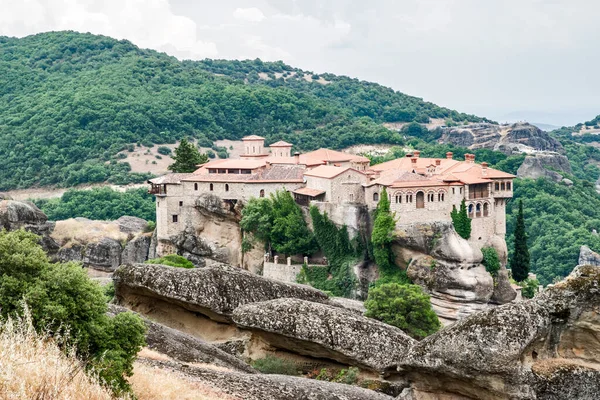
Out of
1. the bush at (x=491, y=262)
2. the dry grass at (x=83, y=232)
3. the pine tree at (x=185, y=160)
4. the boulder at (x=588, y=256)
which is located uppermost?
the pine tree at (x=185, y=160)

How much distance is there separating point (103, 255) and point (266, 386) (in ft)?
170

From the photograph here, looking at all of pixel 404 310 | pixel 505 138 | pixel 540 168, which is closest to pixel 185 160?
pixel 404 310

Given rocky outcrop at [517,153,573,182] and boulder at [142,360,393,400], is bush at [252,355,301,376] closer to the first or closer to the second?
boulder at [142,360,393,400]

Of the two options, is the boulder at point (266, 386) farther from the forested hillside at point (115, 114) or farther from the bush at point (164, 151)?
the bush at point (164, 151)

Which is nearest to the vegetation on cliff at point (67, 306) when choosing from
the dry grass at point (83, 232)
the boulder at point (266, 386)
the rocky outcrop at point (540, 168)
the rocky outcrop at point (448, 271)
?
the boulder at point (266, 386)

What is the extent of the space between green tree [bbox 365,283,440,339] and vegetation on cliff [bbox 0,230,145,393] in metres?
29.4

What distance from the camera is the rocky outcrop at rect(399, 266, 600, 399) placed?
1705 cm

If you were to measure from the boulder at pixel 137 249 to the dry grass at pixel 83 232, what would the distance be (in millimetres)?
1295

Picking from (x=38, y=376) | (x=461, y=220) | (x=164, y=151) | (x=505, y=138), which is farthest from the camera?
(x=505, y=138)

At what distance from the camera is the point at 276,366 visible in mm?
23109

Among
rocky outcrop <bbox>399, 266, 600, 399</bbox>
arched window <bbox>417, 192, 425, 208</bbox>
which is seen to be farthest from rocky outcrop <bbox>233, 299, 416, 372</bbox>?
arched window <bbox>417, 192, 425, 208</bbox>

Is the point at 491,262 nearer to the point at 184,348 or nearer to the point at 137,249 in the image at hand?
the point at 137,249

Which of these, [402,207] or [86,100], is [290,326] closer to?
[402,207]

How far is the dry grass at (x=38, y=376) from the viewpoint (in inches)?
443
